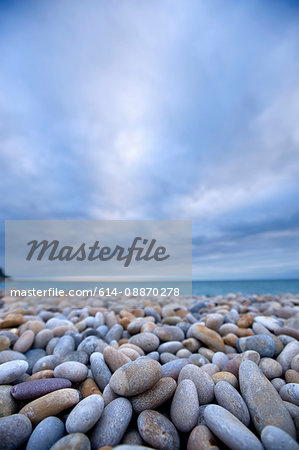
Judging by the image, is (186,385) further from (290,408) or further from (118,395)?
(290,408)

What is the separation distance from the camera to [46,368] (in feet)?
7.02

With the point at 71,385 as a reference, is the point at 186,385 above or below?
above

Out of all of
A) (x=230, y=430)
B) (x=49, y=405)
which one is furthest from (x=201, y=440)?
(x=49, y=405)

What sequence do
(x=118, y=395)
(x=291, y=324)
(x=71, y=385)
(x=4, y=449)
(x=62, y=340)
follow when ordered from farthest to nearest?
1. (x=291, y=324)
2. (x=62, y=340)
3. (x=71, y=385)
4. (x=118, y=395)
5. (x=4, y=449)

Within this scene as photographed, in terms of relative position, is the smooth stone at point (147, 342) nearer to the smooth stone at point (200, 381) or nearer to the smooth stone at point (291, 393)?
the smooth stone at point (200, 381)

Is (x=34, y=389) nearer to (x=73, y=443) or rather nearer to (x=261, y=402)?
(x=73, y=443)

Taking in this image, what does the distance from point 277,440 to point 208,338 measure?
4.58ft

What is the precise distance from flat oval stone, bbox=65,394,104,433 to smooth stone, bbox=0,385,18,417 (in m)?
0.52

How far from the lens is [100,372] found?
1.89 metres

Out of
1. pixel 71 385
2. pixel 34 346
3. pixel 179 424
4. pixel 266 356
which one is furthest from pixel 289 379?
pixel 34 346

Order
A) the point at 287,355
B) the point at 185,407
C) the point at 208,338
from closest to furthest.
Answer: the point at 185,407 < the point at 287,355 < the point at 208,338

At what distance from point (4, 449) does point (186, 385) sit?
1.12 m

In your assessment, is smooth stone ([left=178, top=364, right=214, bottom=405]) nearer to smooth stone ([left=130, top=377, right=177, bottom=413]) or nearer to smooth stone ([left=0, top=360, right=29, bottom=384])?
smooth stone ([left=130, top=377, right=177, bottom=413])

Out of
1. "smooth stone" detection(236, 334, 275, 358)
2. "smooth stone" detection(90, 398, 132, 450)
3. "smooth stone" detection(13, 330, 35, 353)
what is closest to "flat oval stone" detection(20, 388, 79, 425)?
"smooth stone" detection(90, 398, 132, 450)
